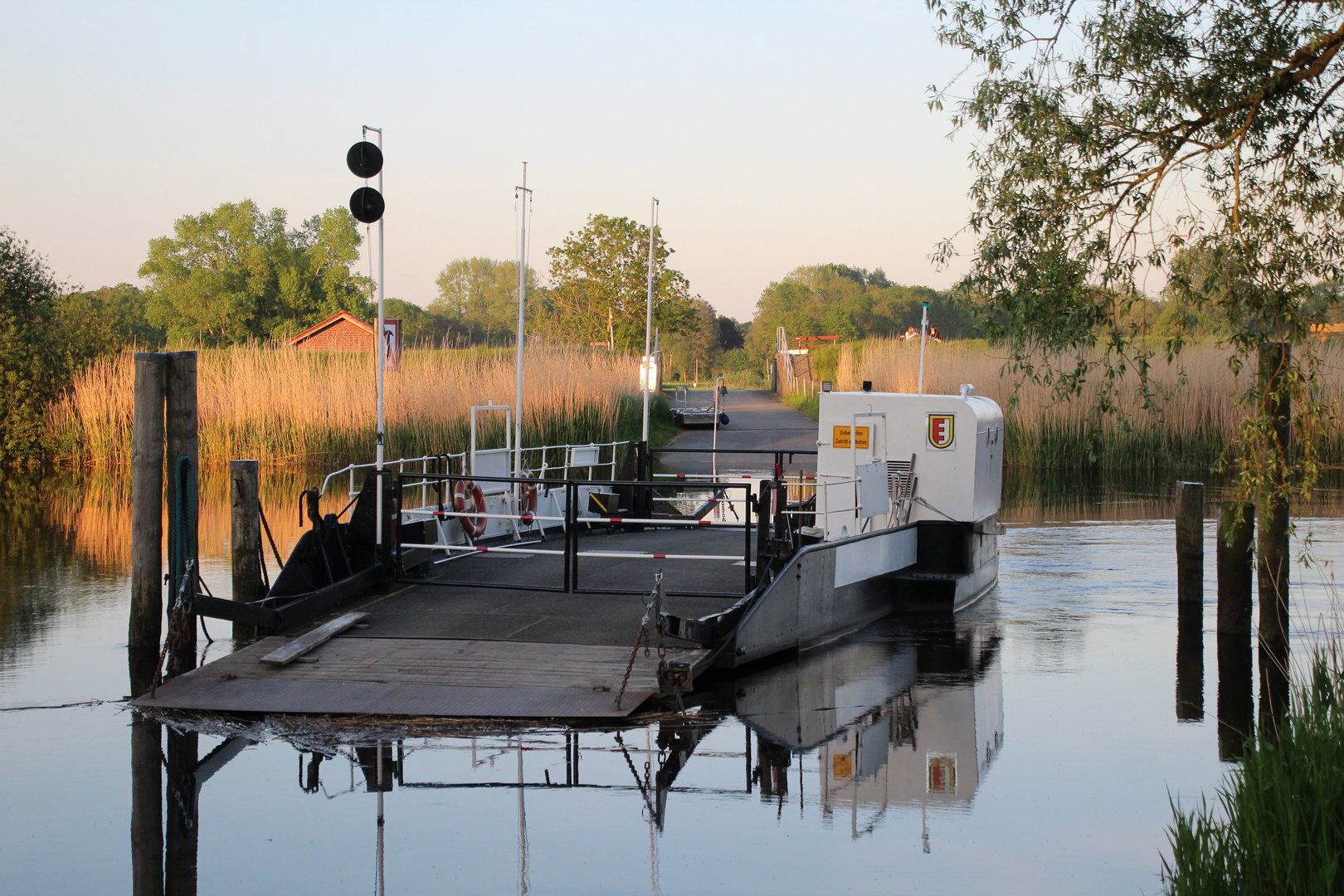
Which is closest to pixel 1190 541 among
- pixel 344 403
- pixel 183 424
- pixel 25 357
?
pixel 183 424

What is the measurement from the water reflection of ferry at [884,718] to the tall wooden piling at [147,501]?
5.07m

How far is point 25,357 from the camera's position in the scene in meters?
30.5

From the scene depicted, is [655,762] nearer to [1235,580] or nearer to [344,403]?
[1235,580]

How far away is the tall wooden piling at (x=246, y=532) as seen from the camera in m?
10.8

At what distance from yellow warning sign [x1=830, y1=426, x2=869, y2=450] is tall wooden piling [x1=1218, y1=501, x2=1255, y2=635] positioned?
357cm

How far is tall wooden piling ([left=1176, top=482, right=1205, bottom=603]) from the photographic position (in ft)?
38.3

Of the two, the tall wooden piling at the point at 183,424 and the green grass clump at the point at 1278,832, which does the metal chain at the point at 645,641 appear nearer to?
the green grass clump at the point at 1278,832

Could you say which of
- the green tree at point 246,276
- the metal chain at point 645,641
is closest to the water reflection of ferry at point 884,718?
the metal chain at point 645,641

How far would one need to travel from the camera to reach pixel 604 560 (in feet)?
43.6

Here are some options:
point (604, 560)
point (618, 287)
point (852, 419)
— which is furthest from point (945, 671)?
point (618, 287)

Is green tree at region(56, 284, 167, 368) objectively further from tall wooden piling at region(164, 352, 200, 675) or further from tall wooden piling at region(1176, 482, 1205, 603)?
tall wooden piling at region(1176, 482, 1205, 603)

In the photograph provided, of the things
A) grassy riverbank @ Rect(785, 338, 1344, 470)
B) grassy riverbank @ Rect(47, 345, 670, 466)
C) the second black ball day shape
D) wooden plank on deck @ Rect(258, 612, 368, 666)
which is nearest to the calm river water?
wooden plank on deck @ Rect(258, 612, 368, 666)

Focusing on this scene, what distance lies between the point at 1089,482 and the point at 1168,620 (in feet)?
47.8

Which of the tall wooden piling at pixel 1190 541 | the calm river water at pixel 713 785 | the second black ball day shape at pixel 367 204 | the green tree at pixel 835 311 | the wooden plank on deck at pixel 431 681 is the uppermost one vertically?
the green tree at pixel 835 311
